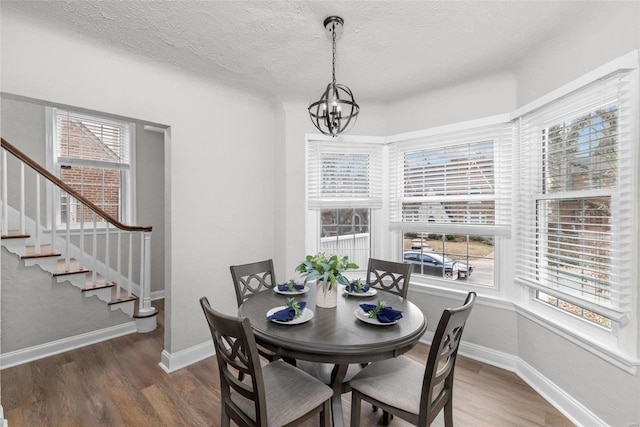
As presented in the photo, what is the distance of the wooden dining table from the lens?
146 cm

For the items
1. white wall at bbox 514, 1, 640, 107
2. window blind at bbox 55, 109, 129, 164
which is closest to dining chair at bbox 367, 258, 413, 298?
white wall at bbox 514, 1, 640, 107

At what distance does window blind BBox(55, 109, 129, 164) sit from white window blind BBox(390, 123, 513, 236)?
3.87 metres

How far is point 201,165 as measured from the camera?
113 inches

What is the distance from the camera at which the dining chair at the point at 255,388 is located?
1.33 m

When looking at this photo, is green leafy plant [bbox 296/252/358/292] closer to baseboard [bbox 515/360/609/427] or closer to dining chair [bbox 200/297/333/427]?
dining chair [bbox 200/297/333/427]

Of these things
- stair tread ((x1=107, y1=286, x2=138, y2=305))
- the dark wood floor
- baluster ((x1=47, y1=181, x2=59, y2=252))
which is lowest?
the dark wood floor

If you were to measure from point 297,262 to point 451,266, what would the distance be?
169cm

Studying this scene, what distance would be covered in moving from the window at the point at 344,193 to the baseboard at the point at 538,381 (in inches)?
53.6

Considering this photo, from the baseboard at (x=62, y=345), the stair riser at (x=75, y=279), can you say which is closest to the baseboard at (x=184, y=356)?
the baseboard at (x=62, y=345)

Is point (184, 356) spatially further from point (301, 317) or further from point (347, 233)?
point (347, 233)

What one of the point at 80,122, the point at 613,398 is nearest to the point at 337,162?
the point at 613,398

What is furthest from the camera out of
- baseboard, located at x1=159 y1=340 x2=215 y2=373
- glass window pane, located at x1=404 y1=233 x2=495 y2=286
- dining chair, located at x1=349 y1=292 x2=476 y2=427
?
glass window pane, located at x1=404 y1=233 x2=495 y2=286

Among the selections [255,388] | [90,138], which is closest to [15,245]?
[90,138]

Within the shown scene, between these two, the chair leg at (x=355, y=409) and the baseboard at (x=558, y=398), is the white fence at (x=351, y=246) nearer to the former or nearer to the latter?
the baseboard at (x=558, y=398)
